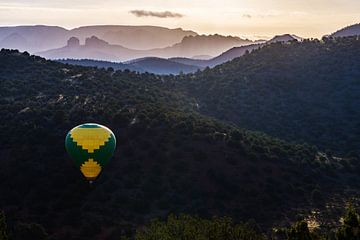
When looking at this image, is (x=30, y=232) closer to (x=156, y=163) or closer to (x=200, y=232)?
(x=156, y=163)

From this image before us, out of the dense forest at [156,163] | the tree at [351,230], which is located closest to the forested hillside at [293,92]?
the dense forest at [156,163]

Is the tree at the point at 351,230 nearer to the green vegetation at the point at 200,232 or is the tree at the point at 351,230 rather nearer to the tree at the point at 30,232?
the green vegetation at the point at 200,232

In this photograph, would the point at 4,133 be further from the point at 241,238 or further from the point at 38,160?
the point at 241,238

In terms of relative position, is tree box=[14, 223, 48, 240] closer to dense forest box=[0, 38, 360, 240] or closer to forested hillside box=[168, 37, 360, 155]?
dense forest box=[0, 38, 360, 240]

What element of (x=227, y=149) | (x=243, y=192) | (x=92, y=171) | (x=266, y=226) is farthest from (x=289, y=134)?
(x=92, y=171)

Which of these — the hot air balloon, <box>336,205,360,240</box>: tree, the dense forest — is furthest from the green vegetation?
the hot air balloon

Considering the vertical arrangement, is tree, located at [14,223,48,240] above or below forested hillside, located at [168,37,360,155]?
below
